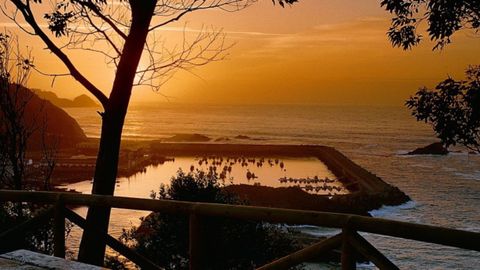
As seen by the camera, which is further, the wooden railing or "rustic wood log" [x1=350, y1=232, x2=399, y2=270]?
"rustic wood log" [x1=350, y1=232, x2=399, y2=270]

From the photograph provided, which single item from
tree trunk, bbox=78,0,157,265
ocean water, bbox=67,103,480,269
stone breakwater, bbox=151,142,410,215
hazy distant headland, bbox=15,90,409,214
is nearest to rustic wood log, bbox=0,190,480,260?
tree trunk, bbox=78,0,157,265

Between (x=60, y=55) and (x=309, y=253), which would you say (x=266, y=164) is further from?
(x=309, y=253)

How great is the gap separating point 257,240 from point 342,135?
14494cm

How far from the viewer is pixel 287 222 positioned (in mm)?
4086

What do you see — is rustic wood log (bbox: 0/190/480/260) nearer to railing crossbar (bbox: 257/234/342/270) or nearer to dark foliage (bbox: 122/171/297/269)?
railing crossbar (bbox: 257/234/342/270)

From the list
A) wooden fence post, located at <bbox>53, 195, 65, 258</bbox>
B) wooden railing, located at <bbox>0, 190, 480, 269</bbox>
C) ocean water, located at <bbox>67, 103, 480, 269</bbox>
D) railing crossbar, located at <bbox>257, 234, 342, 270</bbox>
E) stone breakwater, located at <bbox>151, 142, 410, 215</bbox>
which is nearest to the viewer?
wooden railing, located at <bbox>0, 190, 480, 269</bbox>

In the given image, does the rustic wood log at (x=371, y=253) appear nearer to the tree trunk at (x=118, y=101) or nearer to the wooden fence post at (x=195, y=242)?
the wooden fence post at (x=195, y=242)

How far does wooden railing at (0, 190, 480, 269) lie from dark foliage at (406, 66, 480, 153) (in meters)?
6.65

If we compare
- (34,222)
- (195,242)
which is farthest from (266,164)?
(195,242)

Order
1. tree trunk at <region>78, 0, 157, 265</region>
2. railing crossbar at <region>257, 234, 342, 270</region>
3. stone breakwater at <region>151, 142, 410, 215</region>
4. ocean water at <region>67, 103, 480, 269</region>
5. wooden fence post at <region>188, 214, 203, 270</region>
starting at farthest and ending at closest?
stone breakwater at <region>151, 142, 410, 215</region> → ocean water at <region>67, 103, 480, 269</region> → tree trunk at <region>78, 0, 157, 265</region> → wooden fence post at <region>188, 214, 203, 270</region> → railing crossbar at <region>257, 234, 342, 270</region>

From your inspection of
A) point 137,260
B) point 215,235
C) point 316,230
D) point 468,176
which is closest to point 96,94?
point 137,260

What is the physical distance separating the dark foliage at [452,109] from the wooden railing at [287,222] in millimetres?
6654

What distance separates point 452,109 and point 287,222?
7.20 m

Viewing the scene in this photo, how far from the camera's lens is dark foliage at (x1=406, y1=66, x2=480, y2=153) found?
9.60m
